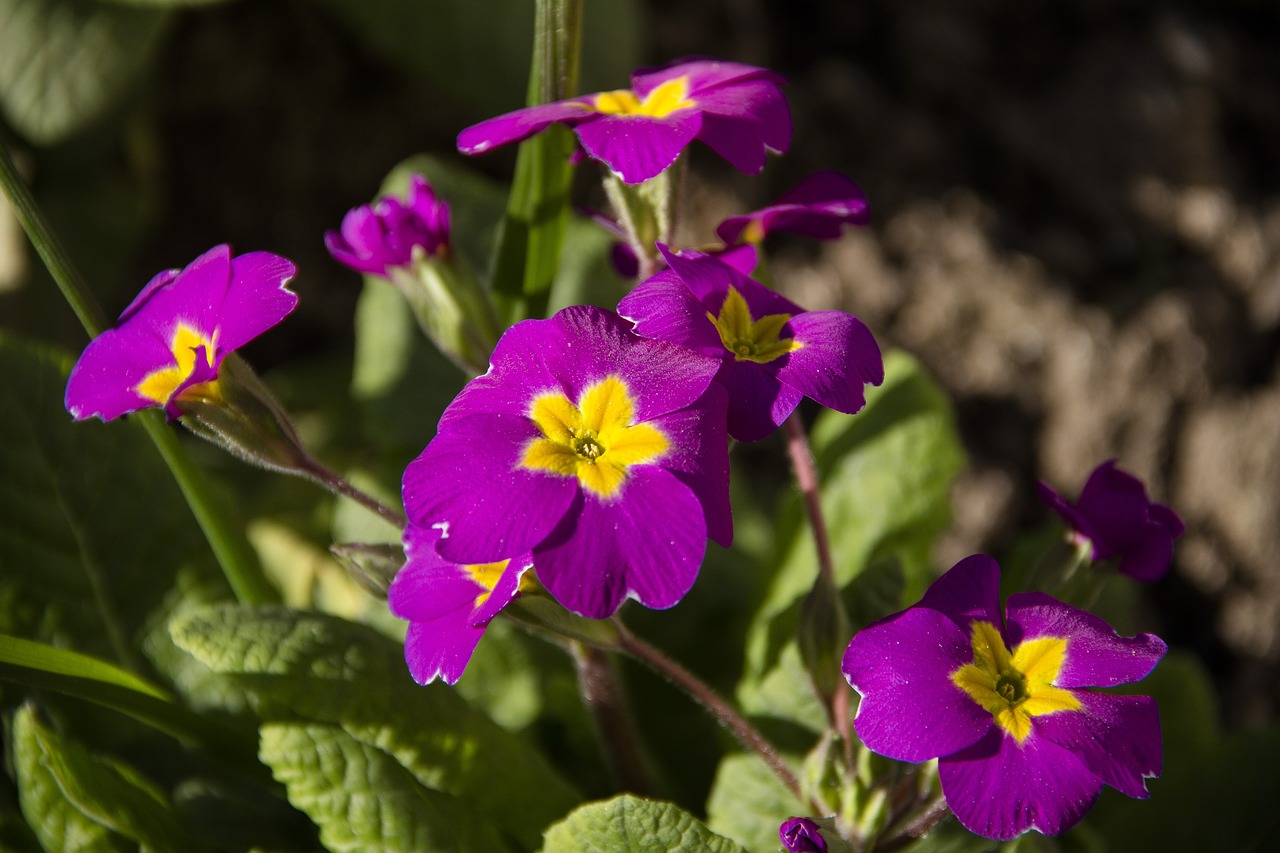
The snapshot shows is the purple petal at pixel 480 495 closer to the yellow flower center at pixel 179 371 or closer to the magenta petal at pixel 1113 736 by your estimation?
the yellow flower center at pixel 179 371

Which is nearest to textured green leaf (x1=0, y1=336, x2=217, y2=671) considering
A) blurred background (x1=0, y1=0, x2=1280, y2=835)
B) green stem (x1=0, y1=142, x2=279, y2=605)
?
green stem (x1=0, y1=142, x2=279, y2=605)

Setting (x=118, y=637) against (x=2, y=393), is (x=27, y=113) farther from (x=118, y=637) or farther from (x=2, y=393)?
(x=118, y=637)

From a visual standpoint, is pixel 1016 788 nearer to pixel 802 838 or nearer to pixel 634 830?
pixel 802 838

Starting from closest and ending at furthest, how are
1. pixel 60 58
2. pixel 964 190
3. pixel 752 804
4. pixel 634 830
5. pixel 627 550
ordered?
pixel 627 550, pixel 634 830, pixel 752 804, pixel 60 58, pixel 964 190

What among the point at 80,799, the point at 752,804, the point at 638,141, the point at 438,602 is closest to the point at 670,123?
the point at 638,141

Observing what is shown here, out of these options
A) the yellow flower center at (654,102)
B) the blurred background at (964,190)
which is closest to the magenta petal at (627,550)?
the yellow flower center at (654,102)

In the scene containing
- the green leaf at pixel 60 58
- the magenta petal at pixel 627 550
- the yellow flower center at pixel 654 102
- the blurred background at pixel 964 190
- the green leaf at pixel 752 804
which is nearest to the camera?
the magenta petal at pixel 627 550

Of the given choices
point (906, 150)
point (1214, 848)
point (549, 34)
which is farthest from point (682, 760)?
point (906, 150)
